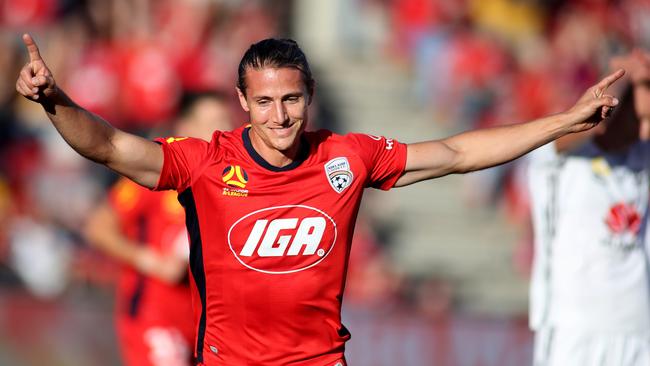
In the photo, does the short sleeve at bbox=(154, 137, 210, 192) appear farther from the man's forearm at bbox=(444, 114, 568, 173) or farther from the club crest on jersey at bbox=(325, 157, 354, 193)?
the man's forearm at bbox=(444, 114, 568, 173)

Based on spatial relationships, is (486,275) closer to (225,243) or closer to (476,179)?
(476,179)

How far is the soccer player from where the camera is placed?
6117 mm

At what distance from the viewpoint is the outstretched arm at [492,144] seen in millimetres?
5109

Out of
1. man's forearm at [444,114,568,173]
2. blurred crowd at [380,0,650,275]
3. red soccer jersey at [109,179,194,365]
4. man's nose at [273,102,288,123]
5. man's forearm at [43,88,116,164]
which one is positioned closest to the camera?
man's forearm at [43,88,116,164]

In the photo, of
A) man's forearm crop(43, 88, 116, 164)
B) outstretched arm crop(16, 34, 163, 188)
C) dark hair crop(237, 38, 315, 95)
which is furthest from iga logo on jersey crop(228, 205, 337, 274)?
man's forearm crop(43, 88, 116, 164)

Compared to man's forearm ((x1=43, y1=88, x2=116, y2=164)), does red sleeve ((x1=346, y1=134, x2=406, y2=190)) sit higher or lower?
lower

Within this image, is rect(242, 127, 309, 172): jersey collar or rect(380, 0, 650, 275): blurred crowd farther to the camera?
rect(380, 0, 650, 275): blurred crowd

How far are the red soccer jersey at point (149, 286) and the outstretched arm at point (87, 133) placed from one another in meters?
2.32

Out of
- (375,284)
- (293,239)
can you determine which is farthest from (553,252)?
(375,284)

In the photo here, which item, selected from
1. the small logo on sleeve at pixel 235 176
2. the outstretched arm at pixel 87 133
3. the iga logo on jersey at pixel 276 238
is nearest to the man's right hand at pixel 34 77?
the outstretched arm at pixel 87 133

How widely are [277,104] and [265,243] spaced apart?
0.63 meters

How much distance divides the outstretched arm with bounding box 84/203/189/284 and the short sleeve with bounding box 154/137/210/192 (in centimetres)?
208

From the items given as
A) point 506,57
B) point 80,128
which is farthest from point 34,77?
point 506,57

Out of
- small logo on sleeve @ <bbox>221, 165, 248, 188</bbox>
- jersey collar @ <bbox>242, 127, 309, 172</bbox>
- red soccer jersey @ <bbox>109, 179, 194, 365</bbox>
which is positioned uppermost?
jersey collar @ <bbox>242, 127, 309, 172</bbox>
